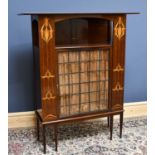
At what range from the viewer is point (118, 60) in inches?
77.5

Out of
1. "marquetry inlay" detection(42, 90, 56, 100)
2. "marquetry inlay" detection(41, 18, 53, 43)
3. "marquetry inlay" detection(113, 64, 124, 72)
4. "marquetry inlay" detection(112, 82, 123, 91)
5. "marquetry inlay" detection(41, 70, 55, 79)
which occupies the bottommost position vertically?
"marquetry inlay" detection(42, 90, 56, 100)

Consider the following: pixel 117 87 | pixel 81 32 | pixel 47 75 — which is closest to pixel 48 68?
pixel 47 75

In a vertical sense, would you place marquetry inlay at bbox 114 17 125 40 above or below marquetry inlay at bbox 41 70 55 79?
above

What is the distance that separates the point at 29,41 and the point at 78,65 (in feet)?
2.10

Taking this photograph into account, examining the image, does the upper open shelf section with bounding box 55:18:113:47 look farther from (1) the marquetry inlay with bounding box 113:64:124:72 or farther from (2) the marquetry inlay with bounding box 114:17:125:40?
(1) the marquetry inlay with bounding box 113:64:124:72

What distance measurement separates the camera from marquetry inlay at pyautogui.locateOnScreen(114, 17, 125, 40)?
1898mm

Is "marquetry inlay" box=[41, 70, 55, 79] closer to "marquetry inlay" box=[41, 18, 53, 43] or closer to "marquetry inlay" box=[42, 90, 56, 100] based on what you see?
"marquetry inlay" box=[42, 90, 56, 100]

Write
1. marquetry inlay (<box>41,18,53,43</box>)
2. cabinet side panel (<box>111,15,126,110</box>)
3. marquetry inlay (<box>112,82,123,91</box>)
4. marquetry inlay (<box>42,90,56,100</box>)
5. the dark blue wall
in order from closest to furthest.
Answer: marquetry inlay (<box>41,18,53,43</box>) < marquetry inlay (<box>42,90,56,100</box>) < cabinet side panel (<box>111,15,126,110</box>) < marquetry inlay (<box>112,82,123,91</box>) < the dark blue wall

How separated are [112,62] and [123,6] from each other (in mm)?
809

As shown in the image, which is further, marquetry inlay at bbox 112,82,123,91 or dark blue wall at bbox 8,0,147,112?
dark blue wall at bbox 8,0,147,112

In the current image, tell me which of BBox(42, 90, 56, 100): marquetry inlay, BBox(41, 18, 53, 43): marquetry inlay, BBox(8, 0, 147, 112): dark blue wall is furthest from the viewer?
Result: BBox(8, 0, 147, 112): dark blue wall

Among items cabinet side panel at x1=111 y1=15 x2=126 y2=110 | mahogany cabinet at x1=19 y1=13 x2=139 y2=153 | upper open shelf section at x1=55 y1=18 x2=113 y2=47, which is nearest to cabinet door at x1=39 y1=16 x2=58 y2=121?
mahogany cabinet at x1=19 y1=13 x2=139 y2=153
